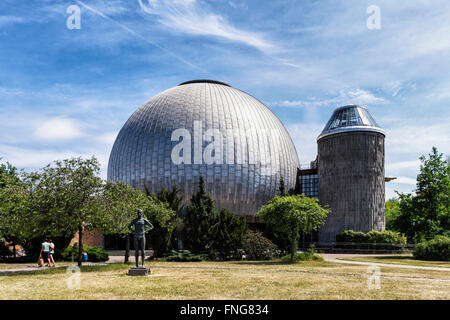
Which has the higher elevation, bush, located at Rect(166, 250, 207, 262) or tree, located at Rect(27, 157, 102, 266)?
tree, located at Rect(27, 157, 102, 266)

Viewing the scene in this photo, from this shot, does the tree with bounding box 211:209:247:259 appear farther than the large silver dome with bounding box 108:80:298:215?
No

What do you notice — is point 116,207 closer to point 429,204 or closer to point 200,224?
point 200,224

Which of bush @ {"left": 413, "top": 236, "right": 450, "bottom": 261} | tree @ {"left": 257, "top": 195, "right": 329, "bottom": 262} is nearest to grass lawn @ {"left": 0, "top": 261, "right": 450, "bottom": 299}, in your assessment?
tree @ {"left": 257, "top": 195, "right": 329, "bottom": 262}

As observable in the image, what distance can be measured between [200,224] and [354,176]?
74.8 feet

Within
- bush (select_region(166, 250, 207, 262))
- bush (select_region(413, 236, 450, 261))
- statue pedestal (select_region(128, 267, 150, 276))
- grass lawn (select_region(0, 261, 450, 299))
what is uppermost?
grass lawn (select_region(0, 261, 450, 299))

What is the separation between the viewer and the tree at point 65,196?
2173 centimetres

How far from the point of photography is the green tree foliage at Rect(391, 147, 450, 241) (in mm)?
37500

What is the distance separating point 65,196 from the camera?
2175cm

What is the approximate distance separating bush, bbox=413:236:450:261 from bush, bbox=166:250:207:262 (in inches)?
707

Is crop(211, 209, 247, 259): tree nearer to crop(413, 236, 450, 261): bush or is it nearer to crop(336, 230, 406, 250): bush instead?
crop(413, 236, 450, 261): bush

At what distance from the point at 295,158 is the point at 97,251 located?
104 ft

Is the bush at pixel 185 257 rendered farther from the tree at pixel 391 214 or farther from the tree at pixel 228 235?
the tree at pixel 391 214

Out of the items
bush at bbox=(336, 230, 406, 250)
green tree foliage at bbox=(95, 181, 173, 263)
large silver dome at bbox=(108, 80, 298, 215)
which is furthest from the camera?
large silver dome at bbox=(108, 80, 298, 215)
